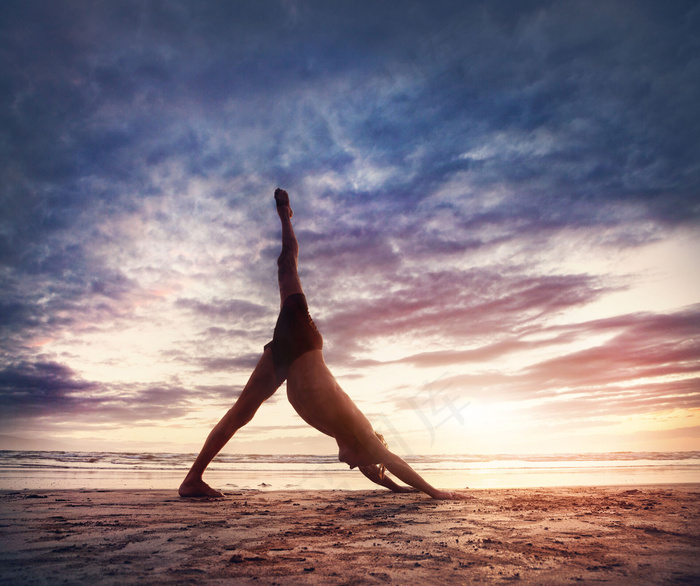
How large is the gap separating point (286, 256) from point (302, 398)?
1.72m

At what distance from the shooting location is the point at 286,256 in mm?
5223

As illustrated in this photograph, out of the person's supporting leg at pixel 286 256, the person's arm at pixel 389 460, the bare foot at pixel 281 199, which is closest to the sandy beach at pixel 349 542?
the person's arm at pixel 389 460

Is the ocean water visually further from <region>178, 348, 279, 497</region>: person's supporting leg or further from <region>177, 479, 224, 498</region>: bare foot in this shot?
<region>178, 348, 279, 497</region>: person's supporting leg

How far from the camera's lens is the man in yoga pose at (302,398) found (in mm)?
4676

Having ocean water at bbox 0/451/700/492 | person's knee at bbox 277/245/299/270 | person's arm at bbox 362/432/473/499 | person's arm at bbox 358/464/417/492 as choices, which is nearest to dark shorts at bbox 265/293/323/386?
person's knee at bbox 277/245/299/270

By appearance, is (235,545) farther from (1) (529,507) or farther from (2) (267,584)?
(1) (529,507)

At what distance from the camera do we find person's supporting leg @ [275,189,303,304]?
16.7 feet

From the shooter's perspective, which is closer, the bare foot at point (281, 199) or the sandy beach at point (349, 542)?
the sandy beach at point (349, 542)

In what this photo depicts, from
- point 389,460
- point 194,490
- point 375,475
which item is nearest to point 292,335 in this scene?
point 389,460

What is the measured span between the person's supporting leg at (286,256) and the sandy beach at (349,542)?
7.92ft

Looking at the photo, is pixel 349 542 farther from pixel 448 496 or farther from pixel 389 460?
pixel 448 496

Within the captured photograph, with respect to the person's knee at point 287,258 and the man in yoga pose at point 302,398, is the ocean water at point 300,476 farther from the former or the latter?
the person's knee at point 287,258

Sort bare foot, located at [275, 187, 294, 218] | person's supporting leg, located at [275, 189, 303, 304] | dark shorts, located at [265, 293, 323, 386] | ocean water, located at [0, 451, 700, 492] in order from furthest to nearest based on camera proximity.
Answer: ocean water, located at [0, 451, 700, 492]
bare foot, located at [275, 187, 294, 218]
person's supporting leg, located at [275, 189, 303, 304]
dark shorts, located at [265, 293, 323, 386]

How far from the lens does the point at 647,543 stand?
2.76 meters
